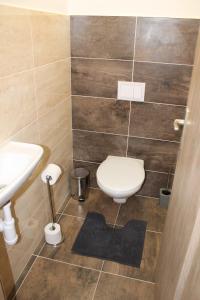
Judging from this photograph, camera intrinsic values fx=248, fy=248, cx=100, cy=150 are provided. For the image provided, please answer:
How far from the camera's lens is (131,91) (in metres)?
2.01

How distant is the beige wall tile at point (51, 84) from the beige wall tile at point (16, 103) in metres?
0.09

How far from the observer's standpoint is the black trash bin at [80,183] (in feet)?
7.48

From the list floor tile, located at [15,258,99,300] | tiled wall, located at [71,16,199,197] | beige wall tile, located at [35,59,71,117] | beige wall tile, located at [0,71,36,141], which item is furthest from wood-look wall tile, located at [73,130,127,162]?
floor tile, located at [15,258,99,300]

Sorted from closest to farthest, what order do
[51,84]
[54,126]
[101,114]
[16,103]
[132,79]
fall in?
[16,103], [51,84], [54,126], [132,79], [101,114]

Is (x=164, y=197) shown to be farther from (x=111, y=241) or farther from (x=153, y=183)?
(x=111, y=241)

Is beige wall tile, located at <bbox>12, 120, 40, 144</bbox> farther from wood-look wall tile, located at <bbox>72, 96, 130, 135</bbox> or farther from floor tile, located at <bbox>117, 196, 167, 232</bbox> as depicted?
floor tile, located at <bbox>117, 196, 167, 232</bbox>

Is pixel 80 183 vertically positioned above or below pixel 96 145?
below

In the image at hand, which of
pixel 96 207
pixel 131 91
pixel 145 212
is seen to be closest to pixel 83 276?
pixel 96 207

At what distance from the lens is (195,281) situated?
0.64 meters

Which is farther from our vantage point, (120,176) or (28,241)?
(120,176)

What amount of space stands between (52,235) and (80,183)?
1.94ft

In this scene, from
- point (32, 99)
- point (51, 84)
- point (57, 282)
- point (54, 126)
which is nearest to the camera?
point (32, 99)

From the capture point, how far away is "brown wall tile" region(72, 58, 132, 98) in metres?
1.96

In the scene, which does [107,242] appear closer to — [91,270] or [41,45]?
[91,270]
